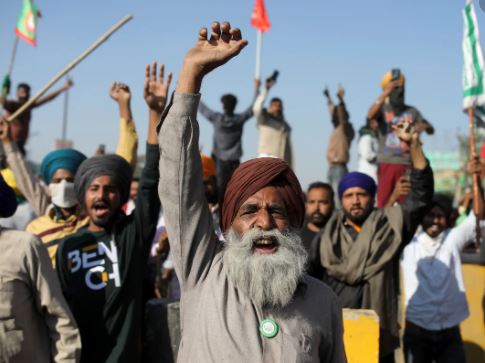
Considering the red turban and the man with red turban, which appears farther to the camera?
the red turban

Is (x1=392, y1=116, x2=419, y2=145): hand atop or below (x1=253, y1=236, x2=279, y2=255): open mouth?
atop

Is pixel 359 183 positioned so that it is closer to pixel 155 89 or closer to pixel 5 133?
pixel 155 89

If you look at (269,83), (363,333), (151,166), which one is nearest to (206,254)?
(151,166)

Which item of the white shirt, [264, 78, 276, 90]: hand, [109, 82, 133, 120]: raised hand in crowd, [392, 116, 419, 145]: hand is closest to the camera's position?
[392, 116, 419, 145]: hand

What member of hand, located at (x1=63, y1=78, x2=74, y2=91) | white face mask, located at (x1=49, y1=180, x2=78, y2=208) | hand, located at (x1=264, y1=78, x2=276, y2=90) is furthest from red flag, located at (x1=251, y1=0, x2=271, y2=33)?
white face mask, located at (x1=49, y1=180, x2=78, y2=208)

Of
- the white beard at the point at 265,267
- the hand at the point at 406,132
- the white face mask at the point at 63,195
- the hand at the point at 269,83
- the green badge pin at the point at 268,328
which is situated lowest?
the green badge pin at the point at 268,328

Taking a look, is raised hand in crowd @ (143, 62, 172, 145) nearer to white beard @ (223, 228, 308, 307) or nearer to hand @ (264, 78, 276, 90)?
white beard @ (223, 228, 308, 307)

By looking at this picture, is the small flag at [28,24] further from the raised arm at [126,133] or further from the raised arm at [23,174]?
the raised arm at [126,133]

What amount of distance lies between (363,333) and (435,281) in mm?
2043

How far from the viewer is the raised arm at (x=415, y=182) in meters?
3.70

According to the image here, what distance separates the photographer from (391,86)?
27.8ft

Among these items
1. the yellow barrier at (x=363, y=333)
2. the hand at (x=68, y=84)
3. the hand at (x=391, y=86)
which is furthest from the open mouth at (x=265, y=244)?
the hand at (x=68, y=84)

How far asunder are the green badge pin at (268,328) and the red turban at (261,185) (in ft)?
1.37

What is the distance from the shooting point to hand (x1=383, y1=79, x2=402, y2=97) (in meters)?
8.45
